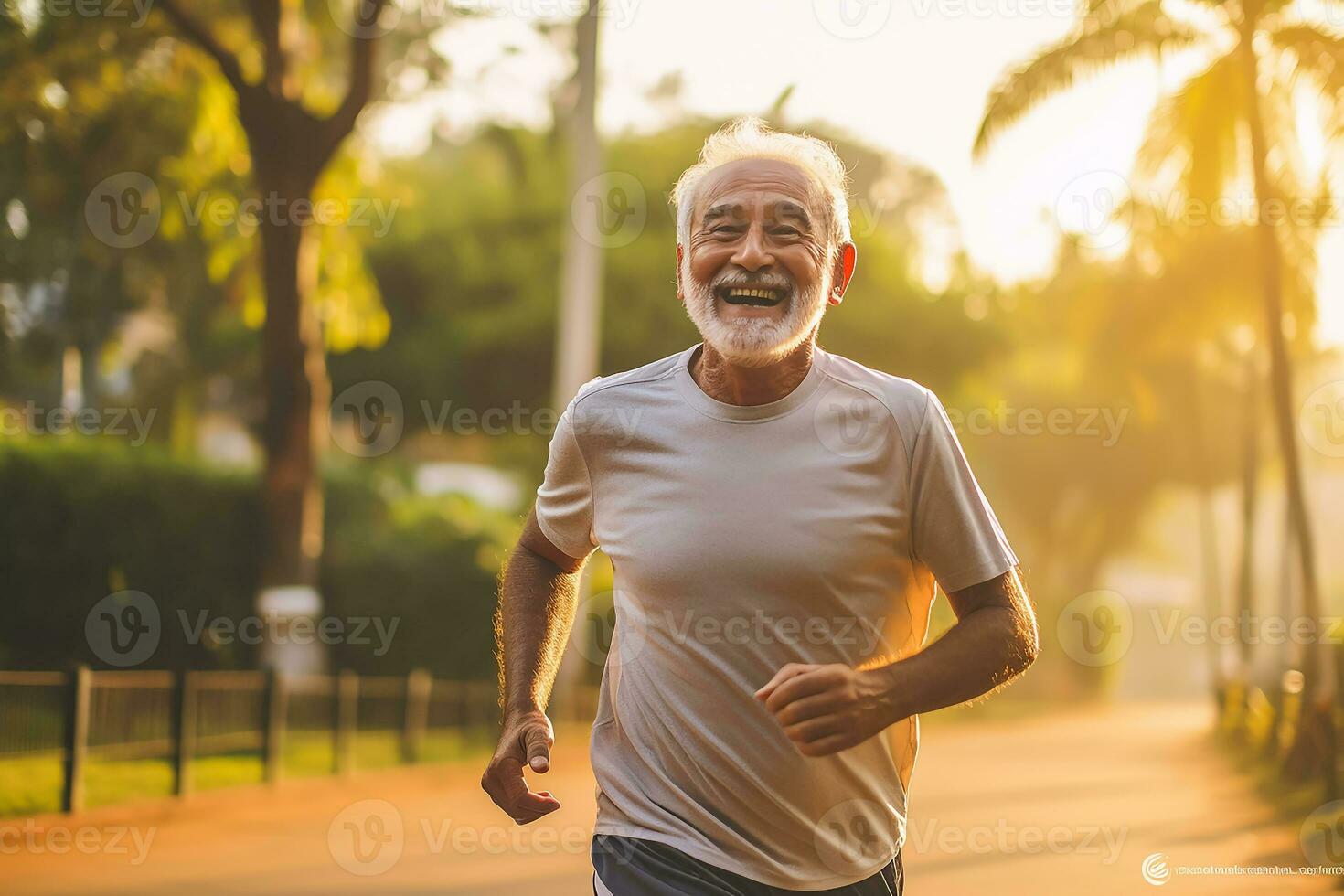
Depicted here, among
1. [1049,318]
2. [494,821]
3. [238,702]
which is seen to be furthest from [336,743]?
[1049,318]

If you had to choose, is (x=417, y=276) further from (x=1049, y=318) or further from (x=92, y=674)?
(x=92, y=674)

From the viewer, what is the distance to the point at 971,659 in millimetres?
3369

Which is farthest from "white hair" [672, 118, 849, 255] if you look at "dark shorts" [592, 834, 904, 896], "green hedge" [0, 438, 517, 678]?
"green hedge" [0, 438, 517, 678]

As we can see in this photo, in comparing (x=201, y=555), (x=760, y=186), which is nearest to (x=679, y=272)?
(x=760, y=186)

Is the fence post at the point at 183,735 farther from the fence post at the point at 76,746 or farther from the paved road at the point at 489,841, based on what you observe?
the fence post at the point at 76,746

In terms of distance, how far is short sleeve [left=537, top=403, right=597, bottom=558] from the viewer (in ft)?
12.9

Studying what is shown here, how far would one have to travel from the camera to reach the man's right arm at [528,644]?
3754 millimetres

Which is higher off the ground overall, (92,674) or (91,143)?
(91,143)

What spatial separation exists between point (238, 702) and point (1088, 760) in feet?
50.4

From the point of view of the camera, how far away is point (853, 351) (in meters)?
35.6

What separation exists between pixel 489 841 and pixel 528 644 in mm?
9162

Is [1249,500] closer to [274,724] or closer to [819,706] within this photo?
[274,724]

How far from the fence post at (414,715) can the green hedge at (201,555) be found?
165 centimetres

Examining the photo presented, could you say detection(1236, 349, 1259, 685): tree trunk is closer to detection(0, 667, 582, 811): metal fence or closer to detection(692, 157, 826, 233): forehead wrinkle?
detection(0, 667, 582, 811): metal fence
